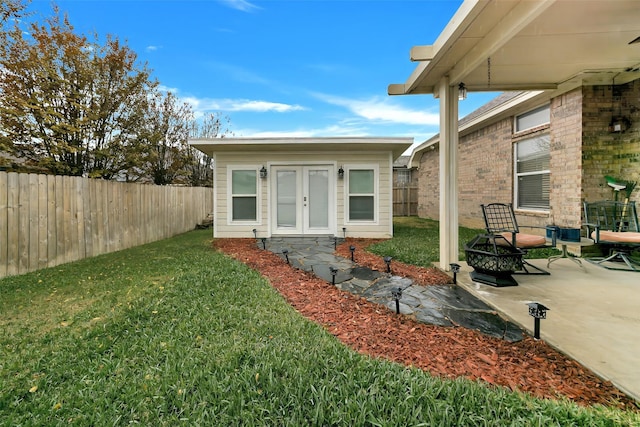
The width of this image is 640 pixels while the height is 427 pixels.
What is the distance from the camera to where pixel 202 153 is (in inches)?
566

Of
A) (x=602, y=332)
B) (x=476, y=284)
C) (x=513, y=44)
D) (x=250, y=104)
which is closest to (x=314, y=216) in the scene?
(x=476, y=284)

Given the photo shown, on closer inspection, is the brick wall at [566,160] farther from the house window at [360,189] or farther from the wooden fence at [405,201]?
the wooden fence at [405,201]

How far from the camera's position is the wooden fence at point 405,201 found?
16.0 m

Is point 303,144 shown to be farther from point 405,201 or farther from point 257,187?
point 405,201

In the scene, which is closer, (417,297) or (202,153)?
(417,297)

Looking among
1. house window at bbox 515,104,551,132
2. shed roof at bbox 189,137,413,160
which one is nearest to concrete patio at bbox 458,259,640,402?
house window at bbox 515,104,551,132

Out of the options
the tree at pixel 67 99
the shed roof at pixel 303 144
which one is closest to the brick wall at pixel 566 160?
the shed roof at pixel 303 144

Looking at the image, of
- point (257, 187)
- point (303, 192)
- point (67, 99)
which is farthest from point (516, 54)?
point (67, 99)

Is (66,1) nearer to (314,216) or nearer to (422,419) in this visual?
(314,216)

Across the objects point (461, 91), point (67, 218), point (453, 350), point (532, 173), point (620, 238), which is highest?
point (461, 91)

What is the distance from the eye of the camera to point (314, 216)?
8367mm

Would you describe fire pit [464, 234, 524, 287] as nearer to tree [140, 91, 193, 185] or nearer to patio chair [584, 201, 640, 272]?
patio chair [584, 201, 640, 272]

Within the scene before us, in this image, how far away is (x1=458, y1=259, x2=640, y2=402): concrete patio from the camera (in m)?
2.12

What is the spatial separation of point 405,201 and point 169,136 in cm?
1172
